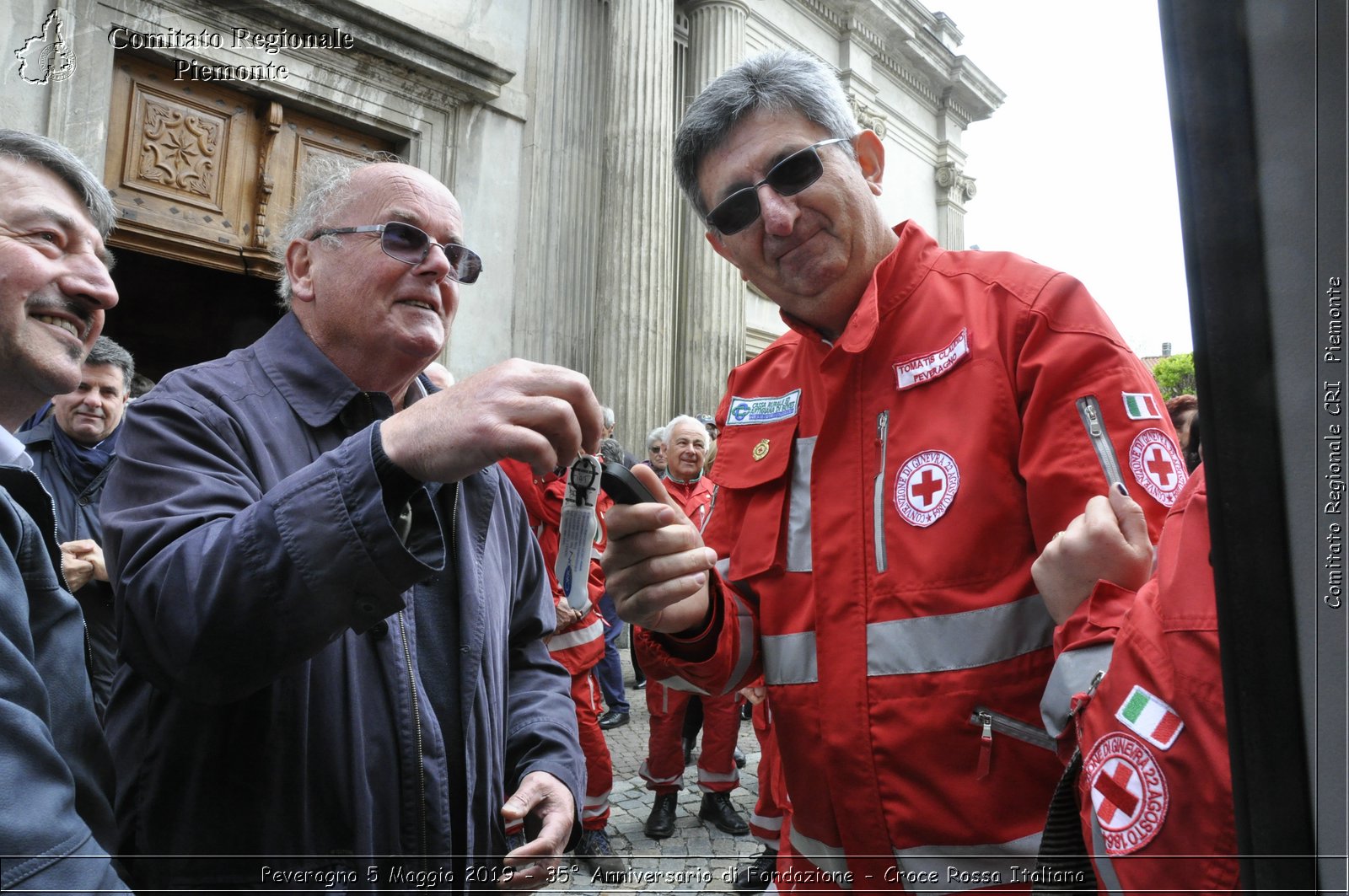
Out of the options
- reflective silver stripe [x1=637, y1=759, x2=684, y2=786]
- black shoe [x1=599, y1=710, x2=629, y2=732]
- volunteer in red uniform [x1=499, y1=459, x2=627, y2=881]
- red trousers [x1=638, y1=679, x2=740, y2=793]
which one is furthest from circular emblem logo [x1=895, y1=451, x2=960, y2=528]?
black shoe [x1=599, y1=710, x2=629, y2=732]

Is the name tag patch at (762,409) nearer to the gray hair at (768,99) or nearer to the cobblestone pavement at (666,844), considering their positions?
the gray hair at (768,99)

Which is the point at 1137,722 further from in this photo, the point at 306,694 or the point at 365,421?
the point at 365,421

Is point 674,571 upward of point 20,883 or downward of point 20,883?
upward

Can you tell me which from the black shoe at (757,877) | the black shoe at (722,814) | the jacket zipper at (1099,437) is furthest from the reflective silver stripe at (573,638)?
the jacket zipper at (1099,437)

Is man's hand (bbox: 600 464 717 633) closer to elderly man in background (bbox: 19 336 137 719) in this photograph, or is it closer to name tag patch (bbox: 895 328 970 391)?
name tag patch (bbox: 895 328 970 391)

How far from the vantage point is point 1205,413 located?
58 centimetres

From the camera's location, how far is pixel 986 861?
4.47 feet

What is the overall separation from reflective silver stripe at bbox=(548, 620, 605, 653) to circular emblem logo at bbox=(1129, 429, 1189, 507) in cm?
353

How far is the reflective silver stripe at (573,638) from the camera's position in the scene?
4.40 meters

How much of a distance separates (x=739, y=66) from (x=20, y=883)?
1916 mm

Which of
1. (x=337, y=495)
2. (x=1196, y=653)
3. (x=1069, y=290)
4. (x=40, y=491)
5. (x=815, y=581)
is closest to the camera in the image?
(x=1196, y=653)

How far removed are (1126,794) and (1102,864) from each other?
106 mm

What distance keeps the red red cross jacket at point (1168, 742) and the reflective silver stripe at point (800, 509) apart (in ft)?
2.51

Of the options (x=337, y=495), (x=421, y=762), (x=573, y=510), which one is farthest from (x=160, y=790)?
(x=573, y=510)
